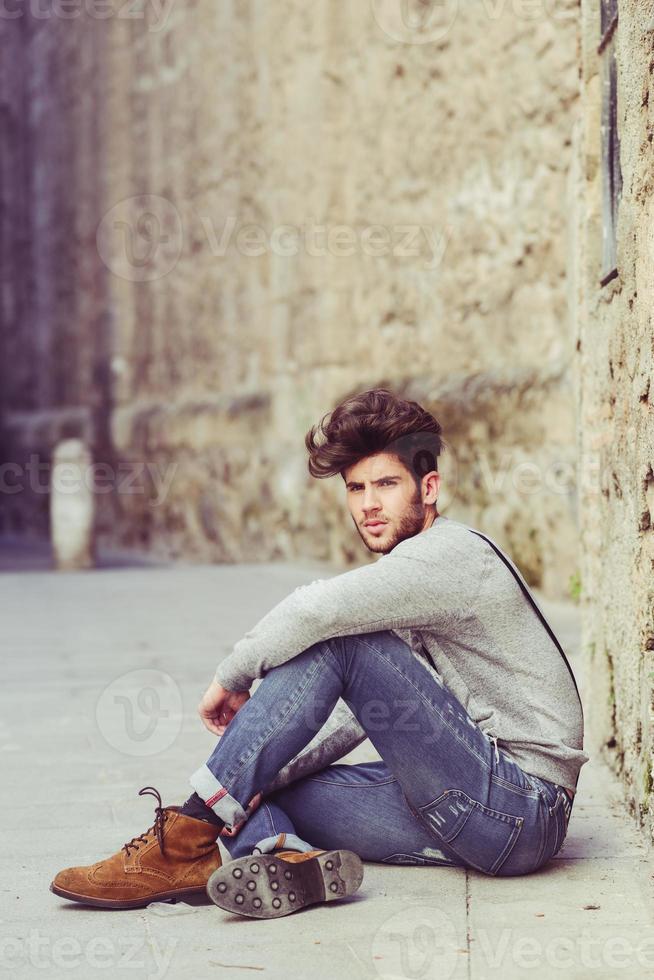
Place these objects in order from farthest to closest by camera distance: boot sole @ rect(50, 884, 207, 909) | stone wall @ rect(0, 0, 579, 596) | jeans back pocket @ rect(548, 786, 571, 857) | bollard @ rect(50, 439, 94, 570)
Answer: bollard @ rect(50, 439, 94, 570), stone wall @ rect(0, 0, 579, 596), jeans back pocket @ rect(548, 786, 571, 857), boot sole @ rect(50, 884, 207, 909)

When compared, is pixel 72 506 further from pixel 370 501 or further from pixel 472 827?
pixel 472 827

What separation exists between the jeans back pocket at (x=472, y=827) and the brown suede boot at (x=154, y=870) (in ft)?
1.30

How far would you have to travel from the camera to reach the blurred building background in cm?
367

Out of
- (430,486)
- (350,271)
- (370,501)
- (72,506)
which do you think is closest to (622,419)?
(430,486)

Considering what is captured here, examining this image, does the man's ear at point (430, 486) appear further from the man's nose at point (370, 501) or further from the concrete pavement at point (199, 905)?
the concrete pavement at point (199, 905)

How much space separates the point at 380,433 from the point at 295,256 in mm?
7590

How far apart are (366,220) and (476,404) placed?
203 centimetres

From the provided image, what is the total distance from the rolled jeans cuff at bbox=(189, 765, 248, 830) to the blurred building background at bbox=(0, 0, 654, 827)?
0.87 metres

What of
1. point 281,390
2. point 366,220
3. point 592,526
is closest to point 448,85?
point 366,220

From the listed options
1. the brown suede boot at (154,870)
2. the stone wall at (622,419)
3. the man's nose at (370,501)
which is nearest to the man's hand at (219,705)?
the brown suede boot at (154,870)

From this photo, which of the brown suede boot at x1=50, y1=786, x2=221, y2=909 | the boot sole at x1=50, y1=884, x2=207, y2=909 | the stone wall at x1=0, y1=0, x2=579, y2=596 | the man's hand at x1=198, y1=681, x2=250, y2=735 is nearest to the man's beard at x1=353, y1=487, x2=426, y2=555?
the man's hand at x1=198, y1=681, x2=250, y2=735

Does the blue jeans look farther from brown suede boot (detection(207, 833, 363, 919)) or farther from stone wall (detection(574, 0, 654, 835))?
stone wall (detection(574, 0, 654, 835))

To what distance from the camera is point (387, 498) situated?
2.83 m

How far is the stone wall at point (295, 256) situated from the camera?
7707 millimetres
